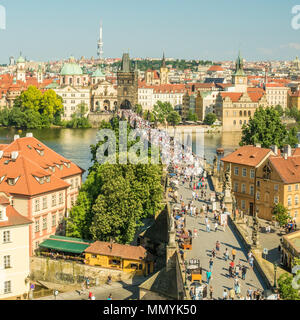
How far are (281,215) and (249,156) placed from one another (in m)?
5.38

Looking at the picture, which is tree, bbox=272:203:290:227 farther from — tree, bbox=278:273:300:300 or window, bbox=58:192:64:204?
tree, bbox=278:273:300:300

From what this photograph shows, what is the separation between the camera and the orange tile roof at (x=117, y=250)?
20.7m

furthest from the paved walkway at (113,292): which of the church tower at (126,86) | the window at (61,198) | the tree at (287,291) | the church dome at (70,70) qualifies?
the church dome at (70,70)

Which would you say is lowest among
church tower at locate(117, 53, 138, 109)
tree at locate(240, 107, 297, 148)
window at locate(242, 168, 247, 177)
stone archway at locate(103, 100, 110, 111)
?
window at locate(242, 168, 247, 177)

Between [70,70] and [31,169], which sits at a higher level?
[70,70]

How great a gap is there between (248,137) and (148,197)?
2523 cm

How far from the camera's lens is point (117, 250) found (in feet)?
69.1

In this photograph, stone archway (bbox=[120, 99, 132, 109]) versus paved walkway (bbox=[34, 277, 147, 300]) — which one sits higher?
stone archway (bbox=[120, 99, 132, 109])

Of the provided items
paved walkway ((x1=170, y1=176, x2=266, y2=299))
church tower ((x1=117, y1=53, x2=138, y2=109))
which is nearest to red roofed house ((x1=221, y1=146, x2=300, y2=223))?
paved walkway ((x1=170, y1=176, x2=266, y2=299))

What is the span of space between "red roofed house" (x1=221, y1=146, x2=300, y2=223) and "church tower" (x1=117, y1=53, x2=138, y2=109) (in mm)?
72342

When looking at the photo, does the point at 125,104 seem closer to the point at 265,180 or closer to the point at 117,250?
the point at 265,180

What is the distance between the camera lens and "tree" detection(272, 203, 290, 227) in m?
27.7

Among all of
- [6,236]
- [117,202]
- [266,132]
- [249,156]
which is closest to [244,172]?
[249,156]
